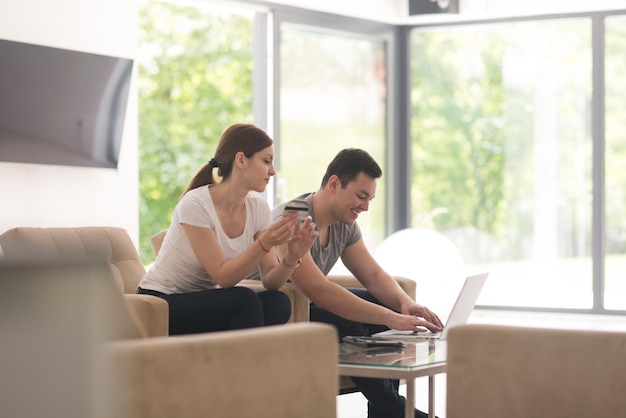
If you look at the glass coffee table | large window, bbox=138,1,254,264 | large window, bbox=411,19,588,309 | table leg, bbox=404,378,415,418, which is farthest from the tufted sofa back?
large window, bbox=138,1,254,264

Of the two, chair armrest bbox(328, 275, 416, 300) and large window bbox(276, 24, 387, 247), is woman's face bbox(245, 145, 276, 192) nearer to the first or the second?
chair armrest bbox(328, 275, 416, 300)

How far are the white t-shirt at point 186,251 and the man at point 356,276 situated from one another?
0.27 meters

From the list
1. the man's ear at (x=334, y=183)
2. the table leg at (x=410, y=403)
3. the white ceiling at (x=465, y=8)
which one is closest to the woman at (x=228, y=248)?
the man's ear at (x=334, y=183)

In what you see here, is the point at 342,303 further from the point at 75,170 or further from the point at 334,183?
the point at 75,170

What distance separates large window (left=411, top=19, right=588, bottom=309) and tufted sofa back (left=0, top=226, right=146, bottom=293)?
3877 millimetres

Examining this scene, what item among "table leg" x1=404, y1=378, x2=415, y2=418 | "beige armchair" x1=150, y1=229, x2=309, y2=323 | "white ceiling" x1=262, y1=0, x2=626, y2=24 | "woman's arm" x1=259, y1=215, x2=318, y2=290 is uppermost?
"white ceiling" x1=262, y1=0, x2=626, y2=24

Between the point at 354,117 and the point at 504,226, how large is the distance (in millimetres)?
1410

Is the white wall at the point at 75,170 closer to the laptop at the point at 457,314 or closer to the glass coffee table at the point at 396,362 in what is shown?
the laptop at the point at 457,314

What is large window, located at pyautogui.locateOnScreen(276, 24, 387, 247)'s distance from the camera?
7.08m

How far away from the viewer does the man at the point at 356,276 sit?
3311mm

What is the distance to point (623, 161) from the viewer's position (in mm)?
7258

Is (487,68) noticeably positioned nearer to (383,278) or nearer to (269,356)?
(383,278)

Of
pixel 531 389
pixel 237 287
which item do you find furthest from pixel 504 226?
pixel 531 389

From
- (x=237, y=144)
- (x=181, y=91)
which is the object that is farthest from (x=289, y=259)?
(x=181, y=91)
